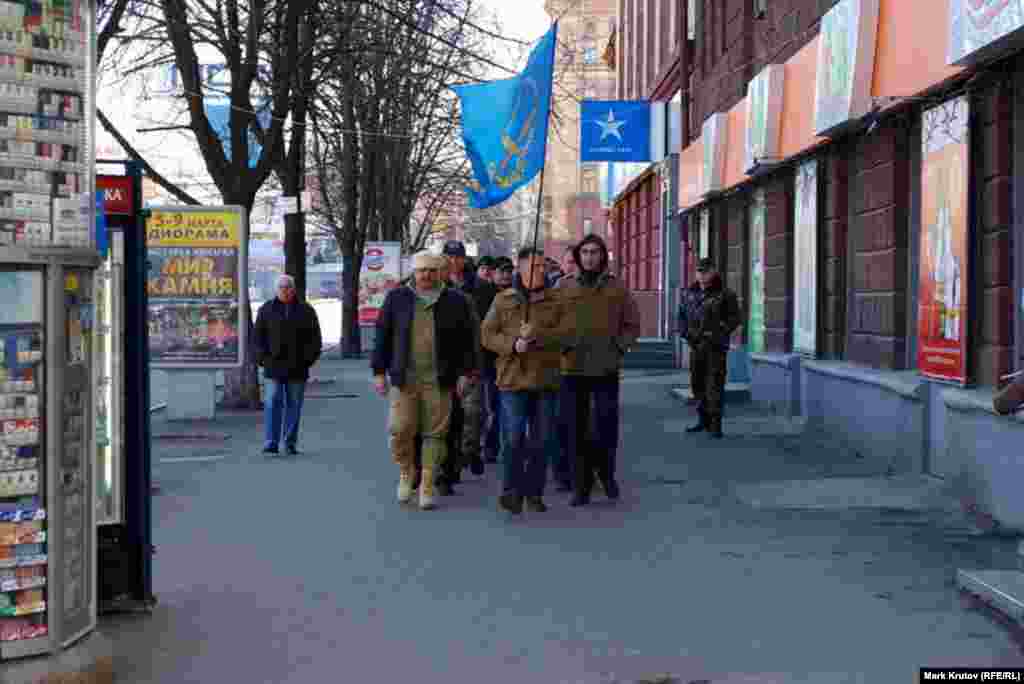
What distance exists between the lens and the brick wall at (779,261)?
19188mm

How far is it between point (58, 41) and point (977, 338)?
729cm

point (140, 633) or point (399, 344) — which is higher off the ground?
point (399, 344)

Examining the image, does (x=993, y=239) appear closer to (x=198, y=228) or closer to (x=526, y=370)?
(x=526, y=370)

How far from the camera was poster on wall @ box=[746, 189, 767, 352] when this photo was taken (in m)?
21.1

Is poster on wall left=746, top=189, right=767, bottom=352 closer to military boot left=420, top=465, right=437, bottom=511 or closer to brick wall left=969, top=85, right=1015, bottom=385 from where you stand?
brick wall left=969, top=85, right=1015, bottom=385

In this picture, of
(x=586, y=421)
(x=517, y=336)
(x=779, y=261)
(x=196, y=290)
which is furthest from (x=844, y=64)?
(x=196, y=290)

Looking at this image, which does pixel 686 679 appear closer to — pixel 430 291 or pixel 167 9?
pixel 430 291

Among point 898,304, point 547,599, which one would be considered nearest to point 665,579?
point 547,599

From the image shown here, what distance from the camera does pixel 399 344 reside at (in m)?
10.9

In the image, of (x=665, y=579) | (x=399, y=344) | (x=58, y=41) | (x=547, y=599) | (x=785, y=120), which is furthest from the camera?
(x=785, y=120)

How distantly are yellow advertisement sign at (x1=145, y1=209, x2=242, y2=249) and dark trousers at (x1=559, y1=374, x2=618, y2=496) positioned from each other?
8.83 m

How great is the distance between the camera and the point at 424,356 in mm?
10938

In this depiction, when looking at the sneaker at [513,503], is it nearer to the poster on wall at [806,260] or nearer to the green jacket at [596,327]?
the green jacket at [596,327]

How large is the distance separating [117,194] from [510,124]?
4844mm
